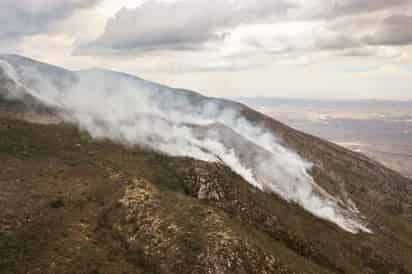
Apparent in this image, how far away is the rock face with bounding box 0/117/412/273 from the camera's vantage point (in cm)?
8431

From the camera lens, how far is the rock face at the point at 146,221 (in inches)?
3319

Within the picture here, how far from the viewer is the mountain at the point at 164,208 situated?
8562 cm

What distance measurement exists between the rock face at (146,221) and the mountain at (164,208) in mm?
313

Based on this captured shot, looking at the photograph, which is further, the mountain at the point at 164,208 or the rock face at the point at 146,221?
the mountain at the point at 164,208

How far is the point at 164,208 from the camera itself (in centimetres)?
10112

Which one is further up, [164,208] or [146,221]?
[164,208]

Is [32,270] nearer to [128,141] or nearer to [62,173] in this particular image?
[62,173]

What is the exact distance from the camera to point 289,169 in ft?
589

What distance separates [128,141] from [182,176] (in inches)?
1557

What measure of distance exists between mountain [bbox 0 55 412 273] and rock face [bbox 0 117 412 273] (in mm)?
313

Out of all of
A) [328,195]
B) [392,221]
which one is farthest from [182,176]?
[392,221]

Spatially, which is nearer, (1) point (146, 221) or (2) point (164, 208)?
(1) point (146, 221)

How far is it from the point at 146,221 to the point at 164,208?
6619 mm

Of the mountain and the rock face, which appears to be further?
the mountain
